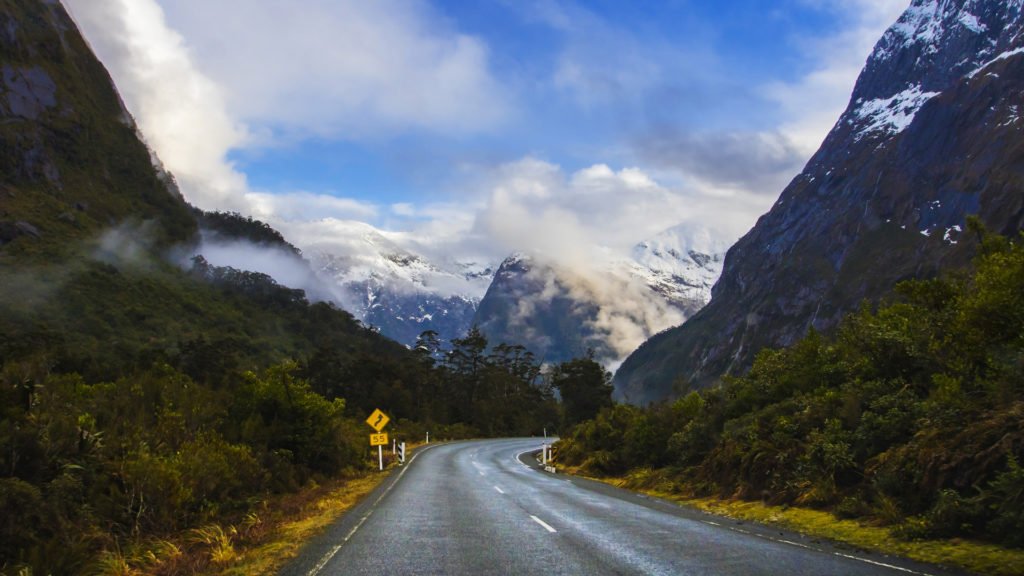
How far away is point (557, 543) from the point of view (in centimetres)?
953

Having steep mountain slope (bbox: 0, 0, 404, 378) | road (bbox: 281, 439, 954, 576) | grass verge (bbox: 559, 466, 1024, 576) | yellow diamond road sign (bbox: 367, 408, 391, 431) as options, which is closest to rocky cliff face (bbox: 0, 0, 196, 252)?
steep mountain slope (bbox: 0, 0, 404, 378)

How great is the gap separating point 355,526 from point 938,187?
16785 centimetres

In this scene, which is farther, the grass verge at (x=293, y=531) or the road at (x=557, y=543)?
the grass verge at (x=293, y=531)

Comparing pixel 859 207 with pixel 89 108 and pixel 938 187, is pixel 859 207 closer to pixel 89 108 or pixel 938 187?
Result: pixel 938 187

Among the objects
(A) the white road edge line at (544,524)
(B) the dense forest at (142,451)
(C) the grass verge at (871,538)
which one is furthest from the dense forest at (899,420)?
(B) the dense forest at (142,451)

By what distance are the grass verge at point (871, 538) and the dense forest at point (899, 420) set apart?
0.92 feet

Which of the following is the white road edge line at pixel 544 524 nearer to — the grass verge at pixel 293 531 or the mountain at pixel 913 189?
the grass verge at pixel 293 531

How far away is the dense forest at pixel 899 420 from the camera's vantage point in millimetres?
9352

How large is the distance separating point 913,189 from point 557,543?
174485 mm

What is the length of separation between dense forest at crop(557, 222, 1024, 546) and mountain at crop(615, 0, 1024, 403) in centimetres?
11029

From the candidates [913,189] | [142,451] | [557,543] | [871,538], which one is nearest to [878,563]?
[871,538]

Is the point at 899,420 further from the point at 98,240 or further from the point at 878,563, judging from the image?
the point at 98,240

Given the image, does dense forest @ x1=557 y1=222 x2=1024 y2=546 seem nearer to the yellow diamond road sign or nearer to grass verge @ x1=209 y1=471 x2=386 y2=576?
grass verge @ x1=209 y1=471 x2=386 y2=576

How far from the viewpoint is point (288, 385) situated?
1905cm
